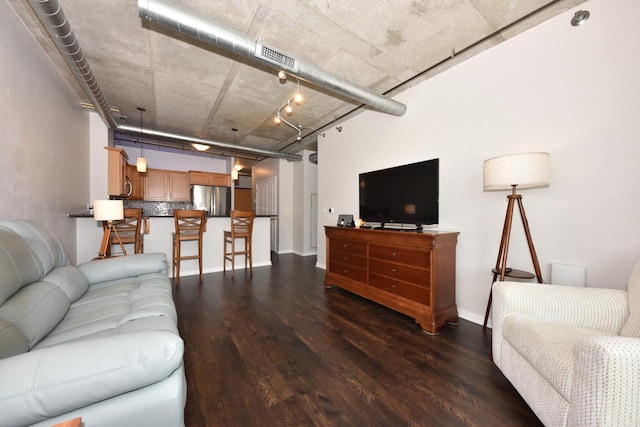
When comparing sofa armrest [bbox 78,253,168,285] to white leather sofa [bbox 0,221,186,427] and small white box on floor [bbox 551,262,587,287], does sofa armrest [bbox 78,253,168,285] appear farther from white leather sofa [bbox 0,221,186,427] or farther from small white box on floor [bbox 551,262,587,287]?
small white box on floor [bbox 551,262,587,287]

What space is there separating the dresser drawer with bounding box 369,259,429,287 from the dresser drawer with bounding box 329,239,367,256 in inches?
8.6

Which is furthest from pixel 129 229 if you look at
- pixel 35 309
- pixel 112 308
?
pixel 35 309

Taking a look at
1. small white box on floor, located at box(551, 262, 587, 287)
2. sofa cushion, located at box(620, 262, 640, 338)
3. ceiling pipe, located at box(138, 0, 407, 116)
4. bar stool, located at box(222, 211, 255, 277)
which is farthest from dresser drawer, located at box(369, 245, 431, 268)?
bar stool, located at box(222, 211, 255, 277)

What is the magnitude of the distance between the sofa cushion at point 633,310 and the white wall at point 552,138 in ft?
1.73

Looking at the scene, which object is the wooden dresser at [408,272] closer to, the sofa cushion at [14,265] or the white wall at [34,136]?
the sofa cushion at [14,265]

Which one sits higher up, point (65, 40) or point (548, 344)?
point (65, 40)

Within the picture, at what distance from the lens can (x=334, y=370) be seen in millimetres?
1702

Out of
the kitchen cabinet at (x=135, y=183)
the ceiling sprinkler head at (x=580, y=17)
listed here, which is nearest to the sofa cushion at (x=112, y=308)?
the ceiling sprinkler head at (x=580, y=17)

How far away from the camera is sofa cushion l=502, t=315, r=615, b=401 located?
3.47 feet

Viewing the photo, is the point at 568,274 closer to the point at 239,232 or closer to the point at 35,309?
the point at 35,309

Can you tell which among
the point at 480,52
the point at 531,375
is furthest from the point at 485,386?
the point at 480,52

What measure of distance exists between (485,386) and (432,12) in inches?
113

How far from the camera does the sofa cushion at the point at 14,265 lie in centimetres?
110

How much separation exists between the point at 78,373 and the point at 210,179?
6.83 m
